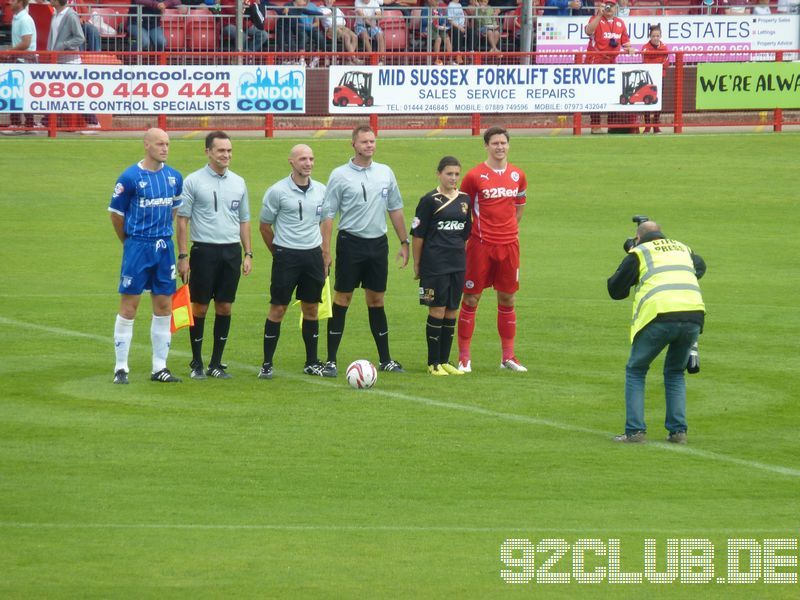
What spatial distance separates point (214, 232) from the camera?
46.5ft

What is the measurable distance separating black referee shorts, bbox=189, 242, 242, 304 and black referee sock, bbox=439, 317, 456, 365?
85.9 inches

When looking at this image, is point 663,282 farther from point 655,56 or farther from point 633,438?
point 655,56

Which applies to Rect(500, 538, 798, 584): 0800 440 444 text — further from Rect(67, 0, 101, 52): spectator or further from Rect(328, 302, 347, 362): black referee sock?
Rect(67, 0, 101, 52): spectator

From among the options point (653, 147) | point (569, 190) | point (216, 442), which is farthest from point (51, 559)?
point (653, 147)

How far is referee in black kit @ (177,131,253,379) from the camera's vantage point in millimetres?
14133

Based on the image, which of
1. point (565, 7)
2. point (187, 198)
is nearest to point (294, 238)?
point (187, 198)

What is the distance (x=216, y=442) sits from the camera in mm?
11859

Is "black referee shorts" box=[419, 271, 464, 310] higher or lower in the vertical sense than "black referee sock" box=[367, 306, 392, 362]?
higher

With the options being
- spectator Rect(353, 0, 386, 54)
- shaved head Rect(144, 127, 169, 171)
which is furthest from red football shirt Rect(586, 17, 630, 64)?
shaved head Rect(144, 127, 169, 171)

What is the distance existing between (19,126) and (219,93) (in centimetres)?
427

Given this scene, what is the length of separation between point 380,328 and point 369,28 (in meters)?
18.9

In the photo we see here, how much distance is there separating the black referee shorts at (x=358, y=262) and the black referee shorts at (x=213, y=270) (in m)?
1.03

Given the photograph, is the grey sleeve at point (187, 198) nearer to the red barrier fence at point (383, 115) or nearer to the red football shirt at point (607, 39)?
the red barrier fence at point (383, 115)

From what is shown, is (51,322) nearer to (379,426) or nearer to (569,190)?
(379,426)
